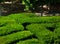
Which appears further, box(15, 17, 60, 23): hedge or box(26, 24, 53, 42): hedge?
box(15, 17, 60, 23): hedge

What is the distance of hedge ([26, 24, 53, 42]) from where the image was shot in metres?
9.32

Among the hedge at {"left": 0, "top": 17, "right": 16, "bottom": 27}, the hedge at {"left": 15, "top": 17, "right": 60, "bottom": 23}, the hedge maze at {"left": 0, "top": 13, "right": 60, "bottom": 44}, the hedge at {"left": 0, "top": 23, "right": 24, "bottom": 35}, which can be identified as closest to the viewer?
the hedge maze at {"left": 0, "top": 13, "right": 60, "bottom": 44}

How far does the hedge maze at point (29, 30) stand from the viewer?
926cm

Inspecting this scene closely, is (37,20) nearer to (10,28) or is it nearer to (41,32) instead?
(41,32)

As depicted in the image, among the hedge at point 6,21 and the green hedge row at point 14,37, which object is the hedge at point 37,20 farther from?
the green hedge row at point 14,37

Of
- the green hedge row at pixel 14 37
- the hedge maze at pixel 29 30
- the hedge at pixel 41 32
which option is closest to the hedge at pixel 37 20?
the hedge maze at pixel 29 30

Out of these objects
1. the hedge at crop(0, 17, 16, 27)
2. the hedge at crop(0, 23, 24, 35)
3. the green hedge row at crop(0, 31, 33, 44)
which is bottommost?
the green hedge row at crop(0, 31, 33, 44)

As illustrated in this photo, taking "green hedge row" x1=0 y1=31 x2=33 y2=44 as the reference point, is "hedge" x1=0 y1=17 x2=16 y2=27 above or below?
above

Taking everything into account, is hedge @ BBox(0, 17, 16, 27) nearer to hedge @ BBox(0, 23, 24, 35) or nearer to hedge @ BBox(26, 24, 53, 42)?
hedge @ BBox(0, 23, 24, 35)

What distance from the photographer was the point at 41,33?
9.80m

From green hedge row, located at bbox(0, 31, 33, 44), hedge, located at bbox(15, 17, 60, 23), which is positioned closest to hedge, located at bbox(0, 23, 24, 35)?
green hedge row, located at bbox(0, 31, 33, 44)

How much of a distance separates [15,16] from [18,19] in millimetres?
499

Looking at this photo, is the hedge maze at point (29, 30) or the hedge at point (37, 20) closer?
the hedge maze at point (29, 30)

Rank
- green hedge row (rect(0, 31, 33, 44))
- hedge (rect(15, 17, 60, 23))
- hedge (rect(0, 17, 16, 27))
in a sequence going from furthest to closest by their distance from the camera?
hedge (rect(15, 17, 60, 23)), hedge (rect(0, 17, 16, 27)), green hedge row (rect(0, 31, 33, 44))
